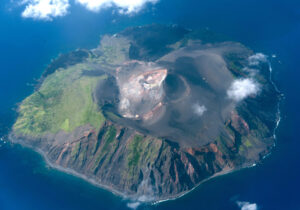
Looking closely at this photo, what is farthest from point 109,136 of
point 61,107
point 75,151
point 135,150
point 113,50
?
point 113,50

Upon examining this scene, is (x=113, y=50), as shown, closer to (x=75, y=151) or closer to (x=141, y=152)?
(x=75, y=151)

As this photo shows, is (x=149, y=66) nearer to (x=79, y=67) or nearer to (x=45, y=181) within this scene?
(x=79, y=67)

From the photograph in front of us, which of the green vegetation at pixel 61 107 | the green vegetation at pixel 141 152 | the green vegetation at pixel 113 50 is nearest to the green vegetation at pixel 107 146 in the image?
the green vegetation at pixel 61 107

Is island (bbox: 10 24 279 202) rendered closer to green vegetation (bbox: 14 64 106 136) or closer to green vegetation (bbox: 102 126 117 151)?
green vegetation (bbox: 102 126 117 151)

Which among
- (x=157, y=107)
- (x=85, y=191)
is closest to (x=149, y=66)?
(x=157, y=107)

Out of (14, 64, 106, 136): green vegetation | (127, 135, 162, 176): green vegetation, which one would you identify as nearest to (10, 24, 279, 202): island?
(127, 135, 162, 176): green vegetation

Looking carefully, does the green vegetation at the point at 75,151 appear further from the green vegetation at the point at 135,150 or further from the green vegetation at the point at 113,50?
the green vegetation at the point at 113,50

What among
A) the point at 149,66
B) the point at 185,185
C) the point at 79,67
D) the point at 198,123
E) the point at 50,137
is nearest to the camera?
the point at 185,185
